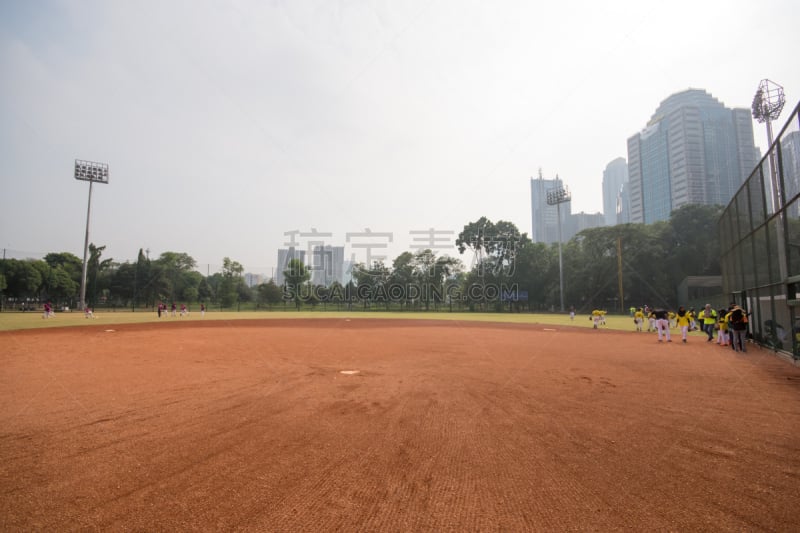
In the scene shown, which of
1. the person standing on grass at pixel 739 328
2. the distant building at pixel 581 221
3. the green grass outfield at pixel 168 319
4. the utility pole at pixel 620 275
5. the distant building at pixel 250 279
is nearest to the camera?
the person standing on grass at pixel 739 328

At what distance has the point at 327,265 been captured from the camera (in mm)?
123250

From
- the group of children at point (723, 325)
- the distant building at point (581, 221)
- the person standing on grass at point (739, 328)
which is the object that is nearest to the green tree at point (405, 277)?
the group of children at point (723, 325)

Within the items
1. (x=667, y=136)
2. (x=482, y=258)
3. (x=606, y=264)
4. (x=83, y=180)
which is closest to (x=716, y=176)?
(x=667, y=136)

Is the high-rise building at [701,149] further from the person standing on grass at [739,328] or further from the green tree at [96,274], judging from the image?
the green tree at [96,274]

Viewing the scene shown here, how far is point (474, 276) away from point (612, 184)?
145958 millimetres

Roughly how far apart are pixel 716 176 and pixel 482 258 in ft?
163

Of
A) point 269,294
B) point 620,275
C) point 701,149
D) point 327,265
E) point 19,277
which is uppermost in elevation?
point 701,149

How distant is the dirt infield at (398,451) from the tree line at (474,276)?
62008 millimetres

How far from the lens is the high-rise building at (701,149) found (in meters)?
69.9

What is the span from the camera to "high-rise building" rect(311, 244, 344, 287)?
4158 inches

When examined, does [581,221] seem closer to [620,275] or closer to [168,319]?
[620,275]

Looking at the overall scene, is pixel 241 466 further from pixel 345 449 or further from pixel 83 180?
pixel 83 180

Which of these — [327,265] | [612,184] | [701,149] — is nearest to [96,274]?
[327,265]

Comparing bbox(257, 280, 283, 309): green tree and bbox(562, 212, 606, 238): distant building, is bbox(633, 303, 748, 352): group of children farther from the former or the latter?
bbox(562, 212, 606, 238): distant building
